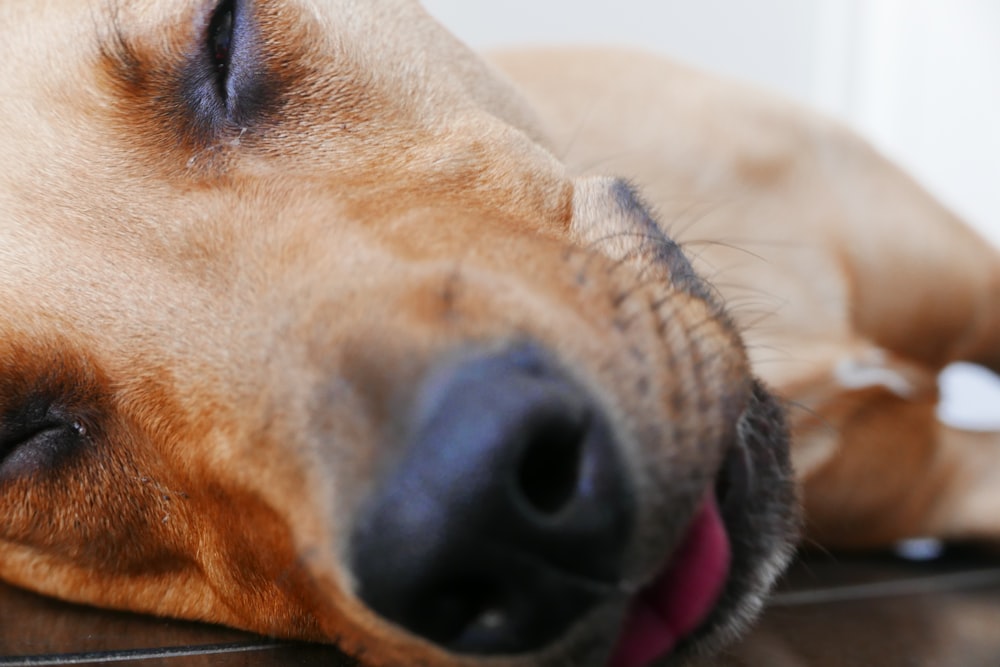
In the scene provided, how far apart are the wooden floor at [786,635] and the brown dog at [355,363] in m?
0.04

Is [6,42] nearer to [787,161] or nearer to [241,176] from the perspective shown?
[241,176]

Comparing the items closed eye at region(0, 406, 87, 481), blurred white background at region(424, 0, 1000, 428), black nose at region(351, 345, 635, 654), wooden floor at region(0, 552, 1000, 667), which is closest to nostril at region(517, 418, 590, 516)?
black nose at region(351, 345, 635, 654)

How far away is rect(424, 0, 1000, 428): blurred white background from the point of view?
403 cm

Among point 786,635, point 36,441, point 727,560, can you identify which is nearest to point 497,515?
point 727,560

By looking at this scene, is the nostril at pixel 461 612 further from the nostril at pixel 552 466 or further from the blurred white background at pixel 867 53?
the blurred white background at pixel 867 53

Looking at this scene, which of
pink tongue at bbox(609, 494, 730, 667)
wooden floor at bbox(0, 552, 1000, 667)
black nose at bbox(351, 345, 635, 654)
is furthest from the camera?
wooden floor at bbox(0, 552, 1000, 667)

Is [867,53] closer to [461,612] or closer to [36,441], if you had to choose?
[36,441]

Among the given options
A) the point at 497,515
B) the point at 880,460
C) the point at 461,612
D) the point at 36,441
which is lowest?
the point at 880,460

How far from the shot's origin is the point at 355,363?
939 millimetres

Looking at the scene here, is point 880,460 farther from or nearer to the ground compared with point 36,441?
nearer to the ground

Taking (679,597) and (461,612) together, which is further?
(679,597)

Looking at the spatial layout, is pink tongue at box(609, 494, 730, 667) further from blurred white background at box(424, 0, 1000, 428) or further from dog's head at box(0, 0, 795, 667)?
blurred white background at box(424, 0, 1000, 428)

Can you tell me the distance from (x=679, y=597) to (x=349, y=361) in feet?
1.35

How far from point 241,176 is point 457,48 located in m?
0.55
